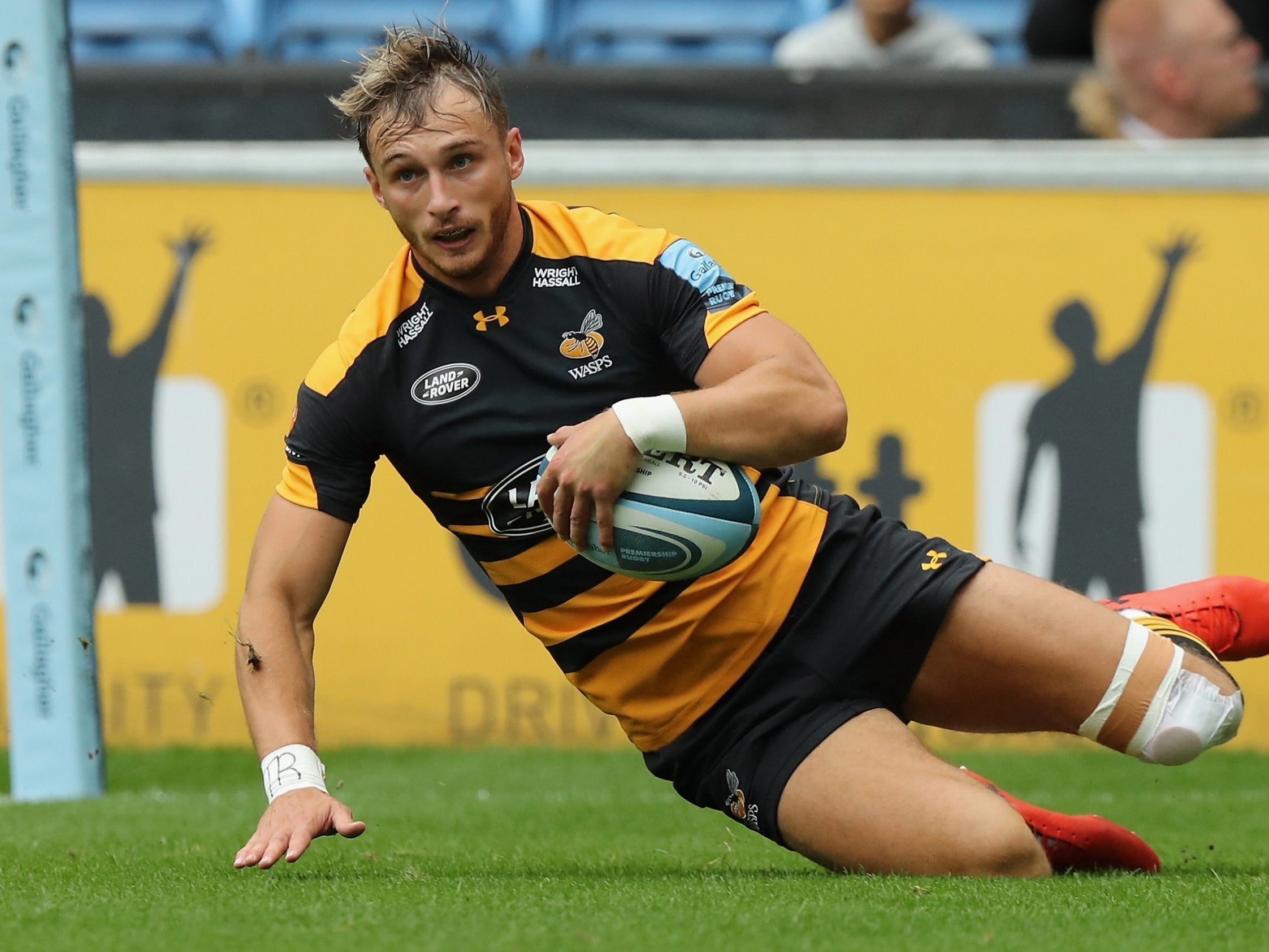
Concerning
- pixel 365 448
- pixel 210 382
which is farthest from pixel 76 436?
pixel 365 448

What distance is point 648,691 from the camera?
13.1 ft

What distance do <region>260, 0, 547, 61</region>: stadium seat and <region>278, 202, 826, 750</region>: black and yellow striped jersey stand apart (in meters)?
4.75

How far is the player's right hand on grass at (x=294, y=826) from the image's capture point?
130 inches

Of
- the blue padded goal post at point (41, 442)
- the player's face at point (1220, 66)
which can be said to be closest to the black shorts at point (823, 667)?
the blue padded goal post at point (41, 442)

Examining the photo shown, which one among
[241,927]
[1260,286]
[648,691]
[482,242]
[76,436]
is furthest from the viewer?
[1260,286]

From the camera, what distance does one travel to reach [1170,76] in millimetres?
7227

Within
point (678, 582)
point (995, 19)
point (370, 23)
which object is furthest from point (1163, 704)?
point (370, 23)

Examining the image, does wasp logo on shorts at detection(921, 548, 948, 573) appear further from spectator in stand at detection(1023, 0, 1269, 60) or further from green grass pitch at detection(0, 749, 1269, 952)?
spectator in stand at detection(1023, 0, 1269, 60)

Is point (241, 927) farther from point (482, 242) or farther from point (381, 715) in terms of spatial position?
point (381, 715)

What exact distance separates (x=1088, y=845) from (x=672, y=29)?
18.2 feet

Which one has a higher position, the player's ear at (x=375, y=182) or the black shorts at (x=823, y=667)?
the player's ear at (x=375, y=182)

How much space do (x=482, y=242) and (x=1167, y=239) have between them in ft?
13.3

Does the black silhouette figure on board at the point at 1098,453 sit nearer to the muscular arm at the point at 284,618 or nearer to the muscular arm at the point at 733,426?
the muscular arm at the point at 733,426

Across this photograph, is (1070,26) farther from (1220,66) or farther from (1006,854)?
(1006,854)
